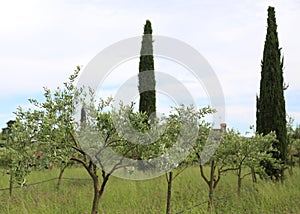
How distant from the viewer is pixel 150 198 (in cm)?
1001

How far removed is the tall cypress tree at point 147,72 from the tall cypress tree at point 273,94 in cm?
589

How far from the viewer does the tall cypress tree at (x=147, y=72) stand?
1815 centimetres

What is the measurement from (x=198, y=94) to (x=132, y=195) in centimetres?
390

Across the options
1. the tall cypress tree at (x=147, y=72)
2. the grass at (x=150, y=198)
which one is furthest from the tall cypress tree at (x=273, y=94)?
the tall cypress tree at (x=147, y=72)

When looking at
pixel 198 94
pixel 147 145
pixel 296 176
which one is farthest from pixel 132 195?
pixel 296 176

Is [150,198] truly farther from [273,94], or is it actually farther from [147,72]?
[147,72]

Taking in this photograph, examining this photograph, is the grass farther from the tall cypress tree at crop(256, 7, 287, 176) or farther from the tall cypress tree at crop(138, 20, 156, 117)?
the tall cypress tree at crop(138, 20, 156, 117)

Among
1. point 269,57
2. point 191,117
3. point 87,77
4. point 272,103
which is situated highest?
point 269,57

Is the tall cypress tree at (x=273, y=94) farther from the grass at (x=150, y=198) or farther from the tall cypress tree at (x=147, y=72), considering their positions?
the tall cypress tree at (x=147, y=72)

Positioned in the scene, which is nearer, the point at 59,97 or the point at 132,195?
the point at 59,97

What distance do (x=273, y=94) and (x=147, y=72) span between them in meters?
7.20

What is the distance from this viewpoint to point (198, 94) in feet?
26.1

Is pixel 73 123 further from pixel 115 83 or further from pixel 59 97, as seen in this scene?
pixel 115 83

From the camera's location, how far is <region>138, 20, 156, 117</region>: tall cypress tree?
18155mm
